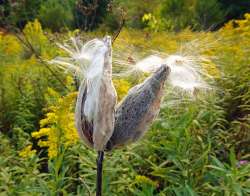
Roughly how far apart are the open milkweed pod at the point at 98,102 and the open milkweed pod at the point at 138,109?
4 centimetres

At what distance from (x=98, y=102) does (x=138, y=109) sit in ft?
0.42

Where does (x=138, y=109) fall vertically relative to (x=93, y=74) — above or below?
below

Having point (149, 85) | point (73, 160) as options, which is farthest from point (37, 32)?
point (149, 85)

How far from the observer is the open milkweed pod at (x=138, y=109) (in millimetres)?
1329

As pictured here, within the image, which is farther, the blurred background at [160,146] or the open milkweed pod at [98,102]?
the blurred background at [160,146]

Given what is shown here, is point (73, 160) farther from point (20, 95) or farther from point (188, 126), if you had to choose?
point (20, 95)

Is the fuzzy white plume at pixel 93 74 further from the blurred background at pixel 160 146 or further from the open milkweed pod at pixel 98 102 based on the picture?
the blurred background at pixel 160 146

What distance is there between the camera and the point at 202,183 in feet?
6.57

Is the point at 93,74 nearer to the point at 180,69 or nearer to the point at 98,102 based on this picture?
the point at 98,102

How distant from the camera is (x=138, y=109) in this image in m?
1.35

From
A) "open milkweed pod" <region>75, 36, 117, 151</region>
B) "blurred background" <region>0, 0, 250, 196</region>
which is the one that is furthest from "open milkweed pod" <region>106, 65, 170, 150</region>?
"blurred background" <region>0, 0, 250, 196</region>

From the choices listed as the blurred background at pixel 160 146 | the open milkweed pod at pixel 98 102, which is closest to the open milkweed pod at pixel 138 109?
the open milkweed pod at pixel 98 102

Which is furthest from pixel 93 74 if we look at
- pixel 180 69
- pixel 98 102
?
pixel 180 69

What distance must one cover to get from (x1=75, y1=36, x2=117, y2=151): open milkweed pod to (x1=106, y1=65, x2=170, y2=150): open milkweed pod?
41mm
